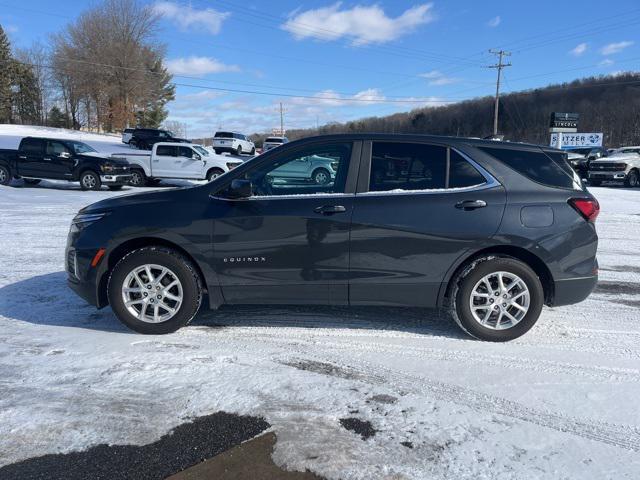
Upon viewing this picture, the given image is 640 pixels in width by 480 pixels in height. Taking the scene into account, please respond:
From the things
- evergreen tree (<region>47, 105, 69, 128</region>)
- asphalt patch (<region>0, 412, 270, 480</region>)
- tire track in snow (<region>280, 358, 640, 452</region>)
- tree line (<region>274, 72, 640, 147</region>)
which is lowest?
asphalt patch (<region>0, 412, 270, 480</region>)

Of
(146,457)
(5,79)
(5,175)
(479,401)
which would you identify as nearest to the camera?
(146,457)

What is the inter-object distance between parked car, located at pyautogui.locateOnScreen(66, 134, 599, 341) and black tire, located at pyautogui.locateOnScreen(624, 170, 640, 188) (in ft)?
72.6

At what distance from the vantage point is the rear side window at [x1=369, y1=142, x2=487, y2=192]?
4.12 m

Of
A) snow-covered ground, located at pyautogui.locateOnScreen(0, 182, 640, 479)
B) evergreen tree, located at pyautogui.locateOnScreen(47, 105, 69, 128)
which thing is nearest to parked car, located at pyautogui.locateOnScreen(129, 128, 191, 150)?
evergreen tree, located at pyautogui.locateOnScreen(47, 105, 69, 128)

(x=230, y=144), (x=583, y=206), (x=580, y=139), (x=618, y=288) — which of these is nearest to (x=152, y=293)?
(x=583, y=206)

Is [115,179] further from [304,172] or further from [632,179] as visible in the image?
[632,179]

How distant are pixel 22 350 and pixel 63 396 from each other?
1000 mm

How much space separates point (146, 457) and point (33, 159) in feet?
58.6

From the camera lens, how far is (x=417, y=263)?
4.05 meters

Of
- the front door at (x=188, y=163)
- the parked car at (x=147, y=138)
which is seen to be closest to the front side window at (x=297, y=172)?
the front door at (x=188, y=163)

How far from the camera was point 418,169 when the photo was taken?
4.15 meters

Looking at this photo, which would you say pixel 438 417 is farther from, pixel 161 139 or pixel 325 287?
pixel 161 139

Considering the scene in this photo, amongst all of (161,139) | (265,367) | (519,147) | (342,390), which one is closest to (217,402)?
(265,367)

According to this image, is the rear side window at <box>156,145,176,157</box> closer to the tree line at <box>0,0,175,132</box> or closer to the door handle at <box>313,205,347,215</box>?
the door handle at <box>313,205,347,215</box>
